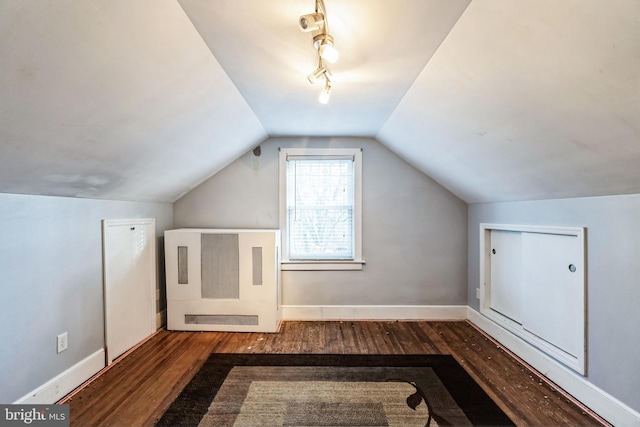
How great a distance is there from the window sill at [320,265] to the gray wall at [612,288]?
204 cm

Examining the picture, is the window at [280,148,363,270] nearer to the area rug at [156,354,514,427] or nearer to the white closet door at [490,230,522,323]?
the area rug at [156,354,514,427]

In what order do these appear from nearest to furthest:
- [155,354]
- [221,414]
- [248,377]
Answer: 1. [221,414]
2. [248,377]
3. [155,354]

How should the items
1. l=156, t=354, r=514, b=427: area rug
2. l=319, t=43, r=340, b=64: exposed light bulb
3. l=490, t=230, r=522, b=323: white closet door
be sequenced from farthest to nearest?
l=490, t=230, r=522, b=323: white closet door < l=156, t=354, r=514, b=427: area rug < l=319, t=43, r=340, b=64: exposed light bulb

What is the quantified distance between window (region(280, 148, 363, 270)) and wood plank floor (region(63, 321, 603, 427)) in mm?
853

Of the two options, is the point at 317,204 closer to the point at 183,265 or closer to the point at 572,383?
the point at 183,265

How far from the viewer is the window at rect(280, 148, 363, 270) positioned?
3.65 metres

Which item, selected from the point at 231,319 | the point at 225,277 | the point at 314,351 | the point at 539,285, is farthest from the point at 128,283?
the point at 539,285

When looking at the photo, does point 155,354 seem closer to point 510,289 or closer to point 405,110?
point 405,110

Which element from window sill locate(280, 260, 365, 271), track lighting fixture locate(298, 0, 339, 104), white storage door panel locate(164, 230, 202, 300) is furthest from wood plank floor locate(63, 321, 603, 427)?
track lighting fixture locate(298, 0, 339, 104)

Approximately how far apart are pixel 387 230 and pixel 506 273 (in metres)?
1.29

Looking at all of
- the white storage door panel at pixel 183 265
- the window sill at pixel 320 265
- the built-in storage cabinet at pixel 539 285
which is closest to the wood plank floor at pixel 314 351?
the built-in storage cabinet at pixel 539 285

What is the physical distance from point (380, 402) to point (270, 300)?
1.56 metres

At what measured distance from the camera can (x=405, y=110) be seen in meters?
2.54

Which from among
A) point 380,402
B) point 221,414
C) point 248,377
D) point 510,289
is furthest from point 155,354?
point 510,289
